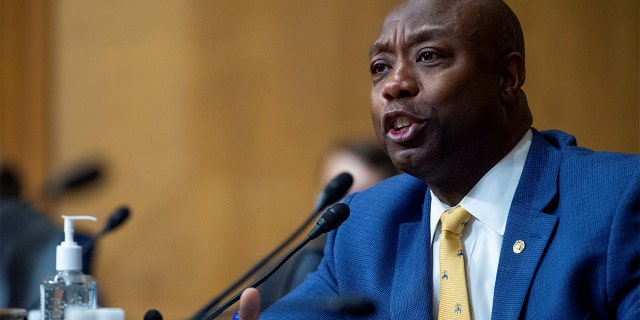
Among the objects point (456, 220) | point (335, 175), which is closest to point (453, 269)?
point (456, 220)

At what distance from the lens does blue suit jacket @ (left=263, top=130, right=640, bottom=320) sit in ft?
5.32

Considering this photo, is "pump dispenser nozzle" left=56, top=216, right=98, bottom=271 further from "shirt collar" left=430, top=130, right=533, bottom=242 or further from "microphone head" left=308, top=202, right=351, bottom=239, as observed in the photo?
"shirt collar" left=430, top=130, right=533, bottom=242

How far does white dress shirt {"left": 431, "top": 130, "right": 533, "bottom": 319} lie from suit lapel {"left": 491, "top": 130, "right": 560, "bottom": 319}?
1.4 inches

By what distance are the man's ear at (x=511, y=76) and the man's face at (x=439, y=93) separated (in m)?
0.02

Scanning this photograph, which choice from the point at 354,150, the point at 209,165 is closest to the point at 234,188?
the point at 209,165

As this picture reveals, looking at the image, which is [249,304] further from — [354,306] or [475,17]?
[475,17]

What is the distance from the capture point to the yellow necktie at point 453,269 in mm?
1734

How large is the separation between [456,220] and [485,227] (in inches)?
2.4

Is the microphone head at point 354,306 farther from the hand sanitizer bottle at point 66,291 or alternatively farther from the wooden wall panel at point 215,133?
the wooden wall panel at point 215,133

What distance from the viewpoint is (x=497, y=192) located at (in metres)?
1.83

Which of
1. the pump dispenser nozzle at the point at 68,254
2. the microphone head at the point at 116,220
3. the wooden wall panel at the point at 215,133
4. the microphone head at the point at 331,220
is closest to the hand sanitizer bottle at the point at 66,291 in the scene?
the pump dispenser nozzle at the point at 68,254

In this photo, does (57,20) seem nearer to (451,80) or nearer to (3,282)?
(3,282)

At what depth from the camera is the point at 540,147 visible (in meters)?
1.87

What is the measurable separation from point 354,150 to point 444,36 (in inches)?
58.4
